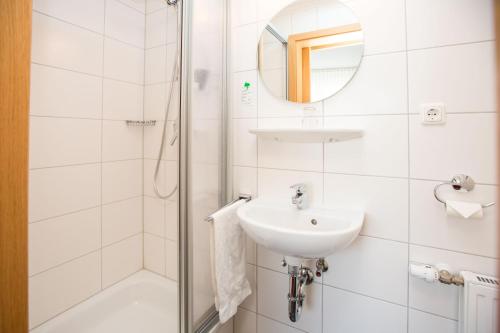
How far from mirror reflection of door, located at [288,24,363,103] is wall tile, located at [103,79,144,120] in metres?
1.10

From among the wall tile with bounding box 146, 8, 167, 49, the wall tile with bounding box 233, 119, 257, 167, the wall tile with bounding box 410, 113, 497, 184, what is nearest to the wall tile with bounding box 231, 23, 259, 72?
the wall tile with bounding box 233, 119, 257, 167

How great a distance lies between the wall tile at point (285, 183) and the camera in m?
1.10

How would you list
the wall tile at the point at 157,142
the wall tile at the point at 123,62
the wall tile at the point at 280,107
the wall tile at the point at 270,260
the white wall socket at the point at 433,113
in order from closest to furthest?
the white wall socket at the point at 433,113 → the wall tile at the point at 280,107 → the wall tile at the point at 270,260 → the wall tile at the point at 123,62 → the wall tile at the point at 157,142

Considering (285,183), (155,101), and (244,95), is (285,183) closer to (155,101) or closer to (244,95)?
(244,95)

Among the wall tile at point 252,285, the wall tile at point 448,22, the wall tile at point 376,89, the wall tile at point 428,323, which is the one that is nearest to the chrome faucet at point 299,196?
the wall tile at point 376,89

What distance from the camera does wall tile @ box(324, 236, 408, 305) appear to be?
0.95 m

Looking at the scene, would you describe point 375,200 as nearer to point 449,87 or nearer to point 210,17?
point 449,87

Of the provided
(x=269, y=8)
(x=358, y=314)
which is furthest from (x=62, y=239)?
(x=269, y=8)

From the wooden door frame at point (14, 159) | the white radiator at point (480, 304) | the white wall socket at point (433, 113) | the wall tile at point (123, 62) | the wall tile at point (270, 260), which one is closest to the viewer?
the wooden door frame at point (14, 159)

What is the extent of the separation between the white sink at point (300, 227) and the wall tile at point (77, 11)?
1.37 meters

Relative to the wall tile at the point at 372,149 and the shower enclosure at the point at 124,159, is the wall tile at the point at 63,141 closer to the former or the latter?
the shower enclosure at the point at 124,159

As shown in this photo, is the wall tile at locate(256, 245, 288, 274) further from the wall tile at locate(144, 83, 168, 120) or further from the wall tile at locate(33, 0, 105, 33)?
the wall tile at locate(33, 0, 105, 33)

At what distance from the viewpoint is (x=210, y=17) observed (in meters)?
1.08

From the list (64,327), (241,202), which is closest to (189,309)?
(241,202)
